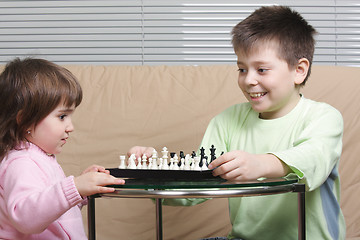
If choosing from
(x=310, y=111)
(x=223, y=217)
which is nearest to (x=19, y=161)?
(x=310, y=111)

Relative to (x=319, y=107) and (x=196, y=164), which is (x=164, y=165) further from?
(x=319, y=107)

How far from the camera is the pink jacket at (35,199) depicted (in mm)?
1188

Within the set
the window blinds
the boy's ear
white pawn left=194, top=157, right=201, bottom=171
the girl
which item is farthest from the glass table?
the window blinds

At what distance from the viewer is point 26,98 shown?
4.57 feet

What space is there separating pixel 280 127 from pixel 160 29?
1.69 meters

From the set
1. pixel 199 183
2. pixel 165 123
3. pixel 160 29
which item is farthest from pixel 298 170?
pixel 160 29

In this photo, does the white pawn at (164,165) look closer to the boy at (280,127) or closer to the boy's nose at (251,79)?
the boy at (280,127)

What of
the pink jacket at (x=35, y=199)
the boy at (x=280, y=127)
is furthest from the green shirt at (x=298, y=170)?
the pink jacket at (x=35, y=199)

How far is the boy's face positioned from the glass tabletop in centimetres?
39

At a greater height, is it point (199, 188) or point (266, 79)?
point (266, 79)

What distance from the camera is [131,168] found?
Result: 121 cm

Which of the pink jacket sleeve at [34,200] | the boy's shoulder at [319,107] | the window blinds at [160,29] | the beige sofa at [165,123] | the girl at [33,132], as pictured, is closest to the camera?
the pink jacket sleeve at [34,200]

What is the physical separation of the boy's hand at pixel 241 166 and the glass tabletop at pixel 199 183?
0.02 metres

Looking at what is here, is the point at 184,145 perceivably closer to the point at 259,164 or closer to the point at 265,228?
the point at 265,228
